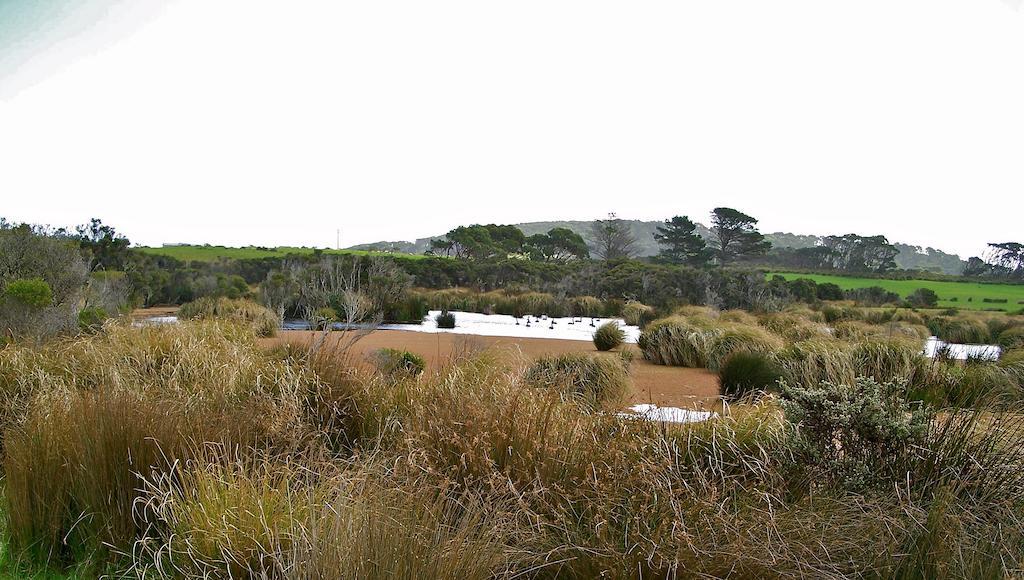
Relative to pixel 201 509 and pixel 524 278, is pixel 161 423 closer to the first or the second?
pixel 201 509

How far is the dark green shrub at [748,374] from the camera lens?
26.2 feet

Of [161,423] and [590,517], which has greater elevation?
[161,423]

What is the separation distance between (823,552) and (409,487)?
1742 mm

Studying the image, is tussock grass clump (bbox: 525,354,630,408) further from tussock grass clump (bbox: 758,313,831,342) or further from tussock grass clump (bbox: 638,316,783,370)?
tussock grass clump (bbox: 758,313,831,342)

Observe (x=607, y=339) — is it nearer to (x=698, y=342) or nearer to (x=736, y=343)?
(x=698, y=342)

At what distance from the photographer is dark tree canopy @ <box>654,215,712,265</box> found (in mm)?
48219

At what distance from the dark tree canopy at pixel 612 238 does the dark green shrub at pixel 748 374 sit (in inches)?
1692

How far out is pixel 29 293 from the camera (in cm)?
885

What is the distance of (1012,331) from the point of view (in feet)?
60.6

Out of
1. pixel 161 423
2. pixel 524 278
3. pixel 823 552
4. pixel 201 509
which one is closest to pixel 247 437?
pixel 161 423

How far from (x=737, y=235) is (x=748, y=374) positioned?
4168 cm

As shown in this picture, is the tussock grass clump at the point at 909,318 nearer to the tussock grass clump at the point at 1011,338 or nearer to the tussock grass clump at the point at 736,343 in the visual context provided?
the tussock grass clump at the point at 1011,338

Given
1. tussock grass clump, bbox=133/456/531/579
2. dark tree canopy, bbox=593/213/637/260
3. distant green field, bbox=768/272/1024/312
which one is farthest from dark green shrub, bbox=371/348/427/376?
dark tree canopy, bbox=593/213/637/260

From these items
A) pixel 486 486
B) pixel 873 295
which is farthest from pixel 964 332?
pixel 486 486
